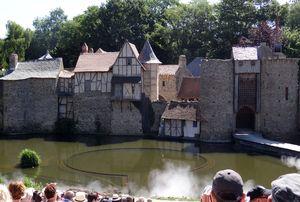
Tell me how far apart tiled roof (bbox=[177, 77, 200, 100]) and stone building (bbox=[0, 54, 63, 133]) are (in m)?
8.39

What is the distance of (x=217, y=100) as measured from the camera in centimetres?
2702

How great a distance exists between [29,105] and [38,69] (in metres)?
2.51

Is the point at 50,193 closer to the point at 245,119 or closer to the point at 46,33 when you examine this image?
the point at 245,119

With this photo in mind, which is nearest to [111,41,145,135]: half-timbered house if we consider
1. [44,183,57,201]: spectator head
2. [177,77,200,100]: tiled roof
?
[177,77,200,100]: tiled roof

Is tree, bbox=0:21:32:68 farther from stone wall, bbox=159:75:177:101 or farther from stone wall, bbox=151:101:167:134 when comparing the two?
stone wall, bbox=151:101:167:134

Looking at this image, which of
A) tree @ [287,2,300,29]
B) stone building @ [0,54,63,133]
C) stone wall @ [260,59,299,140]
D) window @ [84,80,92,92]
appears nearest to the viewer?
stone wall @ [260,59,299,140]

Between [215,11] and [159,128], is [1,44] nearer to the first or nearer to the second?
[215,11]

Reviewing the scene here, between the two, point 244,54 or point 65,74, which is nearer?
point 244,54

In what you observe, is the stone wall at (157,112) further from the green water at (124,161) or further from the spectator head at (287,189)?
the spectator head at (287,189)

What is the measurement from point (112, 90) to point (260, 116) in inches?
A: 362

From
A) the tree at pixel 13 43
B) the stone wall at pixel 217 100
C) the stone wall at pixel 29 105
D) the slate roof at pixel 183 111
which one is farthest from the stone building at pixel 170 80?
the tree at pixel 13 43

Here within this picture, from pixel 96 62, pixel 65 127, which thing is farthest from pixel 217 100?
pixel 65 127

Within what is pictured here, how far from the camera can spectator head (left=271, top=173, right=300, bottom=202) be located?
3357mm

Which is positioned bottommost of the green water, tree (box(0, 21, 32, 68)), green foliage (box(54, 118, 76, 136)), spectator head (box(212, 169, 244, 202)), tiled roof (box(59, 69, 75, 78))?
the green water
